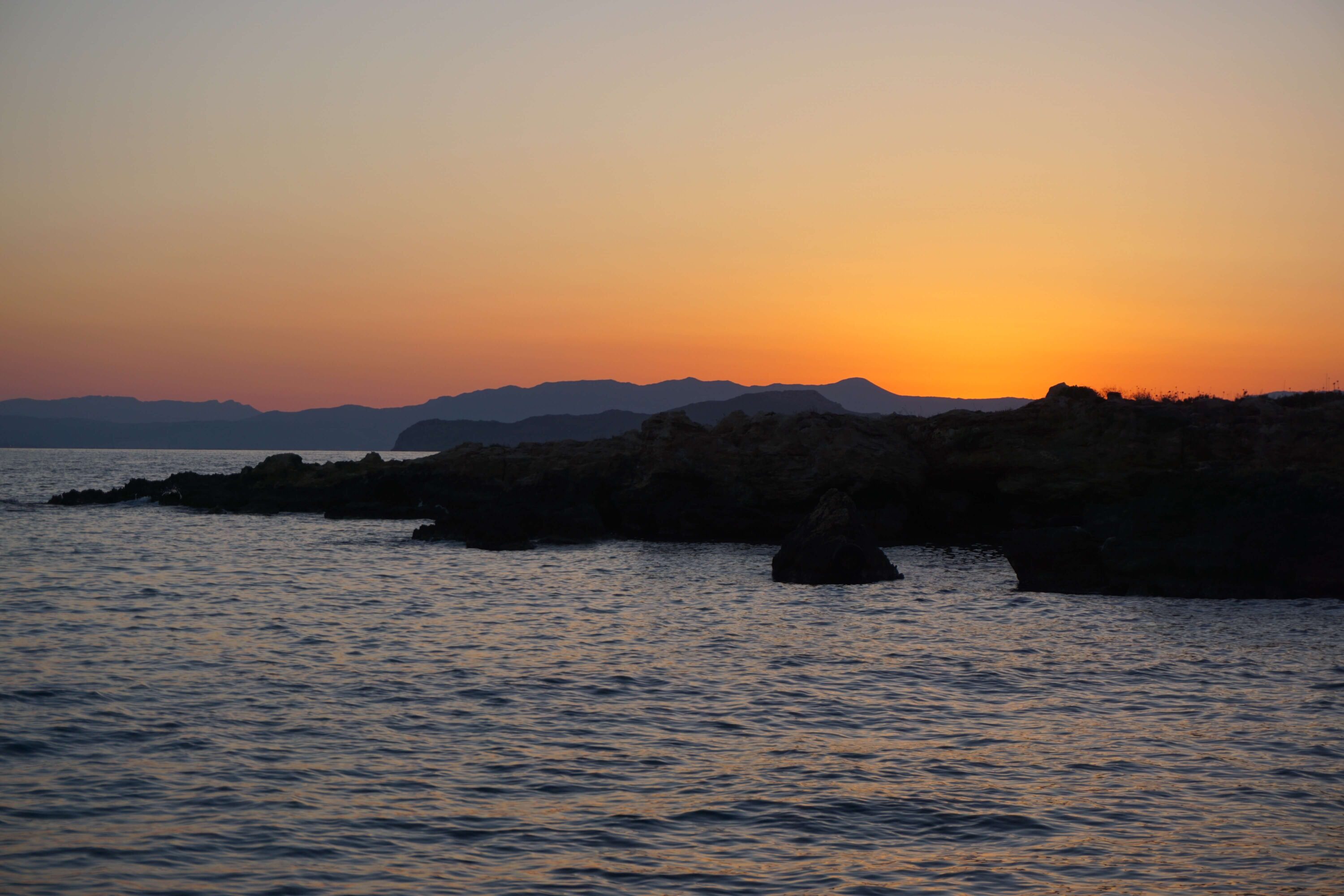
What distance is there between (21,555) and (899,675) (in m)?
30.1

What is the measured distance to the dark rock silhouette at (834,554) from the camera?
27.7m

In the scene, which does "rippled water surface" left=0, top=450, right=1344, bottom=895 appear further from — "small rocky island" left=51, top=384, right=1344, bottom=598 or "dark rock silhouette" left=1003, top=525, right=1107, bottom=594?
"dark rock silhouette" left=1003, top=525, right=1107, bottom=594

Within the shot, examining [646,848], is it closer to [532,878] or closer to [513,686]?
[532,878]

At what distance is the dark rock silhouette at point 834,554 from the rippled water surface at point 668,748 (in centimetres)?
479

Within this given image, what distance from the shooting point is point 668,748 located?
1108cm

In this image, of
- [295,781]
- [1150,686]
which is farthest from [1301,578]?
[295,781]

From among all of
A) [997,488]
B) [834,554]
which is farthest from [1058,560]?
[997,488]

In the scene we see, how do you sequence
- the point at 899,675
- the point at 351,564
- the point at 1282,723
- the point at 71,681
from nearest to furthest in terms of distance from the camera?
the point at 1282,723
the point at 71,681
the point at 899,675
the point at 351,564

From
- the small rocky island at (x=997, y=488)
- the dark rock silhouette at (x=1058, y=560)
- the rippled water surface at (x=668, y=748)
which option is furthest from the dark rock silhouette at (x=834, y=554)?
the rippled water surface at (x=668, y=748)

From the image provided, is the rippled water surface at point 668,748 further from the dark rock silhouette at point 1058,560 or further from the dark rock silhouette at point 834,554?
the dark rock silhouette at point 834,554

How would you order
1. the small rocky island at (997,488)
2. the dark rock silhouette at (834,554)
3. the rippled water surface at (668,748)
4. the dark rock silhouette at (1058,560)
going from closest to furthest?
1. the rippled water surface at (668,748)
2. the small rocky island at (997,488)
3. the dark rock silhouette at (1058,560)
4. the dark rock silhouette at (834,554)

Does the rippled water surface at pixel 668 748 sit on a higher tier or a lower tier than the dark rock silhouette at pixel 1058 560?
lower

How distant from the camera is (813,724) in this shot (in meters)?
12.1

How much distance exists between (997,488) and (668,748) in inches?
1289
